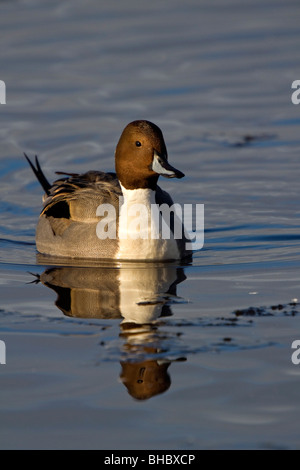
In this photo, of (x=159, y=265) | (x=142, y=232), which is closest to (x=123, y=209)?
(x=142, y=232)

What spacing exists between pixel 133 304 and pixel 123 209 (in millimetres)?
1888

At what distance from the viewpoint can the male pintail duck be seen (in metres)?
9.31

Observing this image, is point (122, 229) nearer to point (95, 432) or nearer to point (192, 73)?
point (95, 432)

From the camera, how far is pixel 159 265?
9.41 metres

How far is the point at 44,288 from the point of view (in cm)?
861

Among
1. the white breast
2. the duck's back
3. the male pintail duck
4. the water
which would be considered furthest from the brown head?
the water

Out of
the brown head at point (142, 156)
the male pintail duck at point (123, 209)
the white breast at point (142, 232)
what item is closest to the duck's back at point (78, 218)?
the male pintail duck at point (123, 209)

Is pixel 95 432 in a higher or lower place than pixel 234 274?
lower

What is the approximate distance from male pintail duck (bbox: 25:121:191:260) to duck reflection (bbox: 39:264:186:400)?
0.94 ft

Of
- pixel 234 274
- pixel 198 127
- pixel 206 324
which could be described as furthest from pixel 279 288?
pixel 198 127

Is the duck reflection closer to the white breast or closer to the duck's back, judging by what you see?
the white breast

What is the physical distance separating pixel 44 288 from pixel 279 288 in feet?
6.70

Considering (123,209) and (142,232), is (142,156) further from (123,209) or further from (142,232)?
(142,232)

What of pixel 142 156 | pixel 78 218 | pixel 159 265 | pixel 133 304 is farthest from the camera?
pixel 78 218
